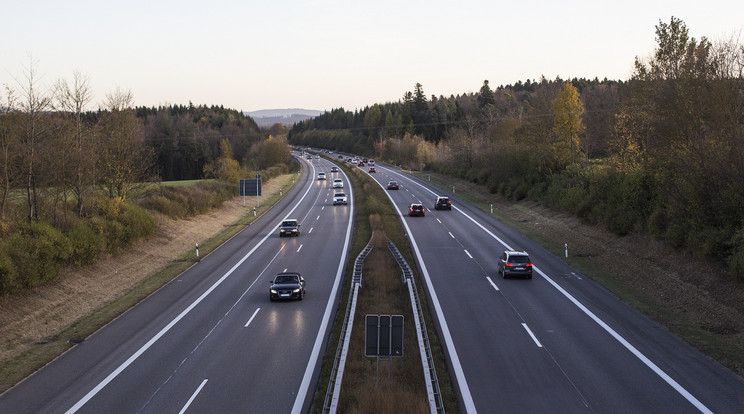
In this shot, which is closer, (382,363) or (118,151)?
(382,363)

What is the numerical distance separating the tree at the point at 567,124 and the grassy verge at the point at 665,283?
15.4 m

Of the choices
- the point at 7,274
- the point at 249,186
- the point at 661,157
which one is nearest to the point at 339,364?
the point at 7,274

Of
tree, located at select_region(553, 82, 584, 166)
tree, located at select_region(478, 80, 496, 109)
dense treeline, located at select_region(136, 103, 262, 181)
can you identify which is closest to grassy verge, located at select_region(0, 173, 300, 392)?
tree, located at select_region(553, 82, 584, 166)

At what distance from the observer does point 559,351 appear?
56.9 ft

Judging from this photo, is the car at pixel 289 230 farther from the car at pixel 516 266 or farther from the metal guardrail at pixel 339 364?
the car at pixel 516 266

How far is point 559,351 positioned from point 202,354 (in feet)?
35.7

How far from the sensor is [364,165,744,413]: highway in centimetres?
1365

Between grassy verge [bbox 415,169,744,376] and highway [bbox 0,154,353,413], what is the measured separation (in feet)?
39.6

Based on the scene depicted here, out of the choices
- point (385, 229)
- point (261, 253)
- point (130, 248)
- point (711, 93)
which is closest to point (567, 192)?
point (385, 229)

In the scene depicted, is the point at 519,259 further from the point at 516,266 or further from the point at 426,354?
the point at 426,354

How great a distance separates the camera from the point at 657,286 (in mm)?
25234

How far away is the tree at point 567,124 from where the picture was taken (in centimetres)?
5550

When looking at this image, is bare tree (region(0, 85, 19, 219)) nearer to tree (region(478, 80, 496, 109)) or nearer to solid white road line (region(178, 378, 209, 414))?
solid white road line (region(178, 378, 209, 414))

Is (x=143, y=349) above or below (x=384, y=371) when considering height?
below
